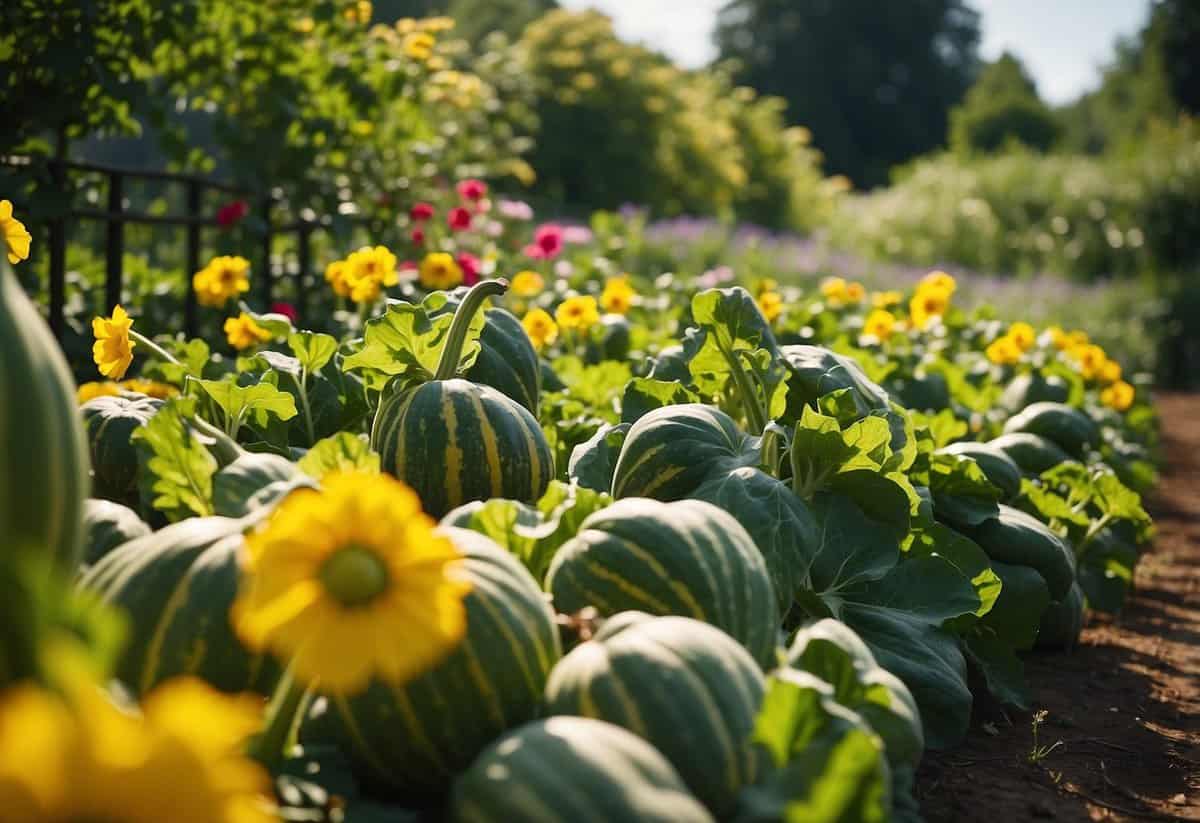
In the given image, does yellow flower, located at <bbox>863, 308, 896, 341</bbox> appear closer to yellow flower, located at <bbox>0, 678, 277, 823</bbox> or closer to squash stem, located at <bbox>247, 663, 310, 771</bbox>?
squash stem, located at <bbox>247, 663, 310, 771</bbox>

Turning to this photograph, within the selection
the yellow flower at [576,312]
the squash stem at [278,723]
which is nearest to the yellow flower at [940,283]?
the yellow flower at [576,312]

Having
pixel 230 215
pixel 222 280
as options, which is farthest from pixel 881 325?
pixel 230 215

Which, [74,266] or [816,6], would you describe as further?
[816,6]

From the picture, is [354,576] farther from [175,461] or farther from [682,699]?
[175,461]

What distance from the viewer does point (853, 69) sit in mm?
49219

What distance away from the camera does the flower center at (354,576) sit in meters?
1.20

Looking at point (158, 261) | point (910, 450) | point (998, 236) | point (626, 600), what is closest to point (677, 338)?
point (910, 450)

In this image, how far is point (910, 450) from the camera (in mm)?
2580

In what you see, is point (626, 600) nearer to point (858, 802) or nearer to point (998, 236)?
point (858, 802)

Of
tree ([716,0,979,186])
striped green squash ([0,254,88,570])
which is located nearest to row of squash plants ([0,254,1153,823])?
striped green squash ([0,254,88,570])

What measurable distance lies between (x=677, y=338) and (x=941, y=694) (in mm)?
2594

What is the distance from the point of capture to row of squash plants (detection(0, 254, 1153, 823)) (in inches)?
50.8

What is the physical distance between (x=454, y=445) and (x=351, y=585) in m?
1.06

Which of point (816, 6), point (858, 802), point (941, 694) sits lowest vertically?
point (941, 694)
